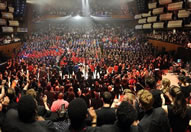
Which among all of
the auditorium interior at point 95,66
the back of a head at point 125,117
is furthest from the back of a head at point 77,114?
the back of a head at point 125,117

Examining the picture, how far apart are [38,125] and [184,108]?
2.14 m

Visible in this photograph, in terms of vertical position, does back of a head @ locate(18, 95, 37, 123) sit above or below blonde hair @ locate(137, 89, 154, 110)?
above

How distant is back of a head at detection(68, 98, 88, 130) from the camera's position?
186 centimetres

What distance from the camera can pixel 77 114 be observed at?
1854 millimetres

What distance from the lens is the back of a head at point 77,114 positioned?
1.86 m

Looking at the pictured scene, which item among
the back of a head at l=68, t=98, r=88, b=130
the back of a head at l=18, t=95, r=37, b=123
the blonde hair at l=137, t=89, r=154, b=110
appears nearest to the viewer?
the back of a head at l=68, t=98, r=88, b=130

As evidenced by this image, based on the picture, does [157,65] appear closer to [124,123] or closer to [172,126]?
[172,126]

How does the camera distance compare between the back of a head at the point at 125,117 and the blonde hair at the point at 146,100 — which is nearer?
the back of a head at the point at 125,117

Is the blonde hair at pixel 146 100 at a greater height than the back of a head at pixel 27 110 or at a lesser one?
lesser

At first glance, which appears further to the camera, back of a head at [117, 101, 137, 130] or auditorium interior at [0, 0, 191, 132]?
auditorium interior at [0, 0, 191, 132]

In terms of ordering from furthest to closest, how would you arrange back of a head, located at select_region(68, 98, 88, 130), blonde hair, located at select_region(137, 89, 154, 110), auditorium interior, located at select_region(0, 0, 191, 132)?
blonde hair, located at select_region(137, 89, 154, 110)
auditorium interior, located at select_region(0, 0, 191, 132)
back of a head, located at select_region(68, 98, 88, 130)

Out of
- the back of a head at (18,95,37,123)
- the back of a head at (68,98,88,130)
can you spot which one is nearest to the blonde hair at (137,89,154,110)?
the back of a head at (68,98,88,130)

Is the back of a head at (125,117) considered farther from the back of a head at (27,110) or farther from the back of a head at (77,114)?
the back of a head at (27,110)

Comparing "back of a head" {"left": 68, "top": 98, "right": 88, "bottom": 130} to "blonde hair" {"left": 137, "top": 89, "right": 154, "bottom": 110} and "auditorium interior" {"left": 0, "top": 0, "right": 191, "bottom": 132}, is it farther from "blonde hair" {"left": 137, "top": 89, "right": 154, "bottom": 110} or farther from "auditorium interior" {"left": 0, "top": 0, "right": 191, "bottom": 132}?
"blonde hair" {"left": 137, "top": 89, "right": 154, "bottom": 110}
